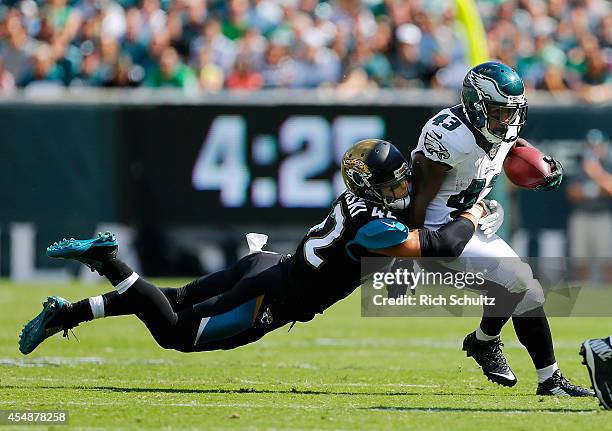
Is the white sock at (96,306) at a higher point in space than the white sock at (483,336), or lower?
higher

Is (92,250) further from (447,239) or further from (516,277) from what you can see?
(516,277)

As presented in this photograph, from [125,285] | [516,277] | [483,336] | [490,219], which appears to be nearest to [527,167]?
[490,219]

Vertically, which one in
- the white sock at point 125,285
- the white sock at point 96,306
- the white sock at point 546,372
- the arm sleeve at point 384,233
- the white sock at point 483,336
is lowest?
the white sock at point 483,336

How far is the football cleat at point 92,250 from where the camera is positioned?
652cm

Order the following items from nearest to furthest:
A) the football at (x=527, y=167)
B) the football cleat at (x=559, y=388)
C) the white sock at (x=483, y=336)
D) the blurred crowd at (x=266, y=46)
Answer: the football cleat at (x=559, y=388), the football at (x=527, y=167), the white sock at (x=483, y=336), the blurred crowd at (x=266, y=46)

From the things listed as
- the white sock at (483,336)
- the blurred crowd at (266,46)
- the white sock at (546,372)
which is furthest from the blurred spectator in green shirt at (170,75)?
the white sock at (546,372)

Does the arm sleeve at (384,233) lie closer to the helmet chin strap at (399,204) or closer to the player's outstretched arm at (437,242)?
the player's outstretched arm at (437,242)

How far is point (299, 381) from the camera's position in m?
7.12

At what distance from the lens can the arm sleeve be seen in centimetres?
614

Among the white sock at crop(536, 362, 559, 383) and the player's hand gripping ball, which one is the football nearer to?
the player's hand gripping ball

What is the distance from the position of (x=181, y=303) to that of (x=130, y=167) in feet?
21.8

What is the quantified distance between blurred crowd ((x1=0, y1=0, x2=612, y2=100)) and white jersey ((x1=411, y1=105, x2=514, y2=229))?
727 centimetres

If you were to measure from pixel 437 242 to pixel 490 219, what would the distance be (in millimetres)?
544

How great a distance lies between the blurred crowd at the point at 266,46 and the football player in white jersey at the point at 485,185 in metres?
7.32
